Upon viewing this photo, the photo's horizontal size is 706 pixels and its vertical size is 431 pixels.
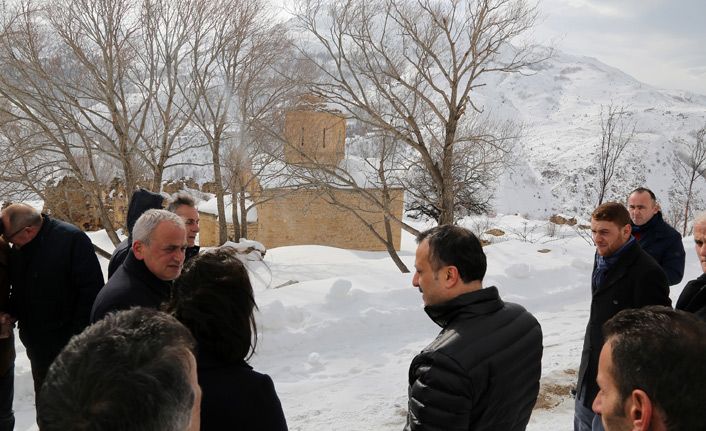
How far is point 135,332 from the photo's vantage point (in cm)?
111

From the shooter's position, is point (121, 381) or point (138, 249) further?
point (138, 249)

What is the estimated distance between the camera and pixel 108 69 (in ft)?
46.4

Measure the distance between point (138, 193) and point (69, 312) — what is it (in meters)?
1.22

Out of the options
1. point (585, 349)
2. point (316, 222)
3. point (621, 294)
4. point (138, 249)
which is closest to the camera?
point (138, 249)

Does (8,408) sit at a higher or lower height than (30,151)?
lower

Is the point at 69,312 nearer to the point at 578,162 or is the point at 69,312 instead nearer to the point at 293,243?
the point at 293,243

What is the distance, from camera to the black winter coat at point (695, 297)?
2717 mm

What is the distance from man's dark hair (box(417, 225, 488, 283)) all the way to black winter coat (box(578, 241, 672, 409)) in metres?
1.64

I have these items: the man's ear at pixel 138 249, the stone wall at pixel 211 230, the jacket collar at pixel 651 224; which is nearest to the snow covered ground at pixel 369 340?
the man's ear at pixel 138 249

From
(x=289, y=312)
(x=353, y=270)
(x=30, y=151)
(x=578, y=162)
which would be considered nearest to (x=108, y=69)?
(x=30, y=151)

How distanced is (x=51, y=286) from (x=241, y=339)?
256 cm

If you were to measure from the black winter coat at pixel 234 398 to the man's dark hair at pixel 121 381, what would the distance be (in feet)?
1.85

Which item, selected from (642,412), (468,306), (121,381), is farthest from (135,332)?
(468,306)

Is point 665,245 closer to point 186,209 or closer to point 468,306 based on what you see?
point 468,306
